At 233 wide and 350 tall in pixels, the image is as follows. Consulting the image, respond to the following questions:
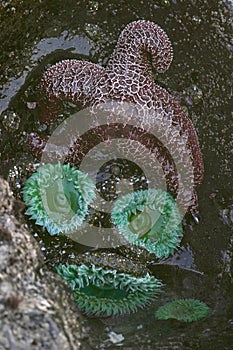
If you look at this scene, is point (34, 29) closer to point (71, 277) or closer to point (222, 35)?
point (222, 35)

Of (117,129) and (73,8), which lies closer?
(117,129)

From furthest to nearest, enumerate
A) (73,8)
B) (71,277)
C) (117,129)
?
(73,8), (117,129), (71,277)

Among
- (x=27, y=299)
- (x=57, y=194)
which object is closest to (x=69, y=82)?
(x=57, y=194)

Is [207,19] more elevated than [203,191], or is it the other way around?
[207,19]

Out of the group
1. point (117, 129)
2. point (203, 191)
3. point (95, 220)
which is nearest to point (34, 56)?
point (117, 129)

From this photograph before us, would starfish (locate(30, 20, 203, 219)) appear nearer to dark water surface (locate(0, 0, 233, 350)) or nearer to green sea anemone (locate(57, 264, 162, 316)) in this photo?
dark water surface (locate(0, 0, 233, 350))

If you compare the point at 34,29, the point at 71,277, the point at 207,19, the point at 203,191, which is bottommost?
the point at 71,277

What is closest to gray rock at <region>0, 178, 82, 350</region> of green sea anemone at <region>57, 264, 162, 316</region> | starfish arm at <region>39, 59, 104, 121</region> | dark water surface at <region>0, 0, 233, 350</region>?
green sea anemone at <region>57, 264, 162, 316</region>
